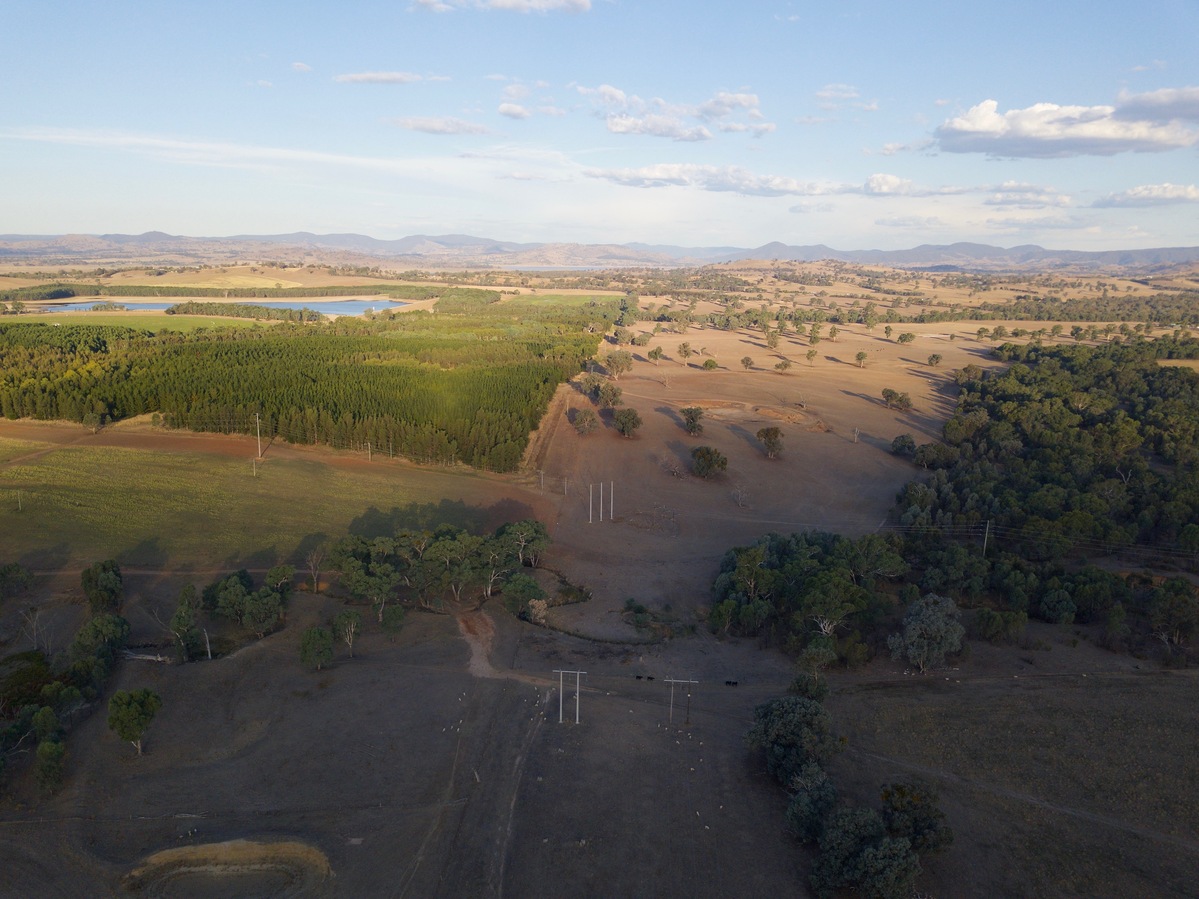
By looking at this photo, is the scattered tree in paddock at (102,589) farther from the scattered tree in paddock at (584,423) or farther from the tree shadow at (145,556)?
the scattered tree in paddock at (584,423)

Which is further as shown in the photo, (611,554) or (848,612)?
(611,554)

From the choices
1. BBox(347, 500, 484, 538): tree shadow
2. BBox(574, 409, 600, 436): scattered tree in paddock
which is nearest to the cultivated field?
BBox(347, 500, 484, 538): tree shadow

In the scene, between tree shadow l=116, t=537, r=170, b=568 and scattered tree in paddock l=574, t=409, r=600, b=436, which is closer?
tree shadow l=116, t=537, r=170, b=568

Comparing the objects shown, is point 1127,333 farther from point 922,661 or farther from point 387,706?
point 387,706

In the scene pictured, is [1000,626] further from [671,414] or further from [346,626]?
[671,414]

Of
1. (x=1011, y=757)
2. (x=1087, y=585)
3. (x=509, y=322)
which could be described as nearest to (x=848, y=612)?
(x=1011, y=757)

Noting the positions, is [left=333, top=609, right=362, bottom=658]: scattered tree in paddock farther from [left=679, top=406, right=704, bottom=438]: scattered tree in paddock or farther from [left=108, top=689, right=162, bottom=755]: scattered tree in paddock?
[left=679, top=406, right=704, bottom=438]: scattered tree in paddock

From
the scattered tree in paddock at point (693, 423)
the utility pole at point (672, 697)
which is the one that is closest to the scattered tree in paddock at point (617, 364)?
the scattered tree in paddock at point (693, 423)
